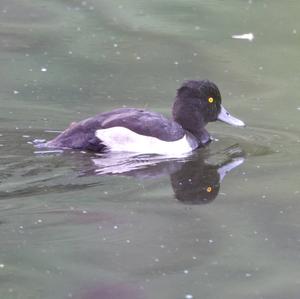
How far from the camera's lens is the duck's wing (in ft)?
29.1

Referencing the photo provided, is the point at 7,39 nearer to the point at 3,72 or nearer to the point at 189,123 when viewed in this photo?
the point at 3,72

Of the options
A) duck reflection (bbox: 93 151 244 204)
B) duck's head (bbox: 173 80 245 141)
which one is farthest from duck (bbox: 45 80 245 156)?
duck's head (bbox: 173 80 245 141)

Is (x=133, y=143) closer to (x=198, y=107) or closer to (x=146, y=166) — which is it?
(x=146, y=166)

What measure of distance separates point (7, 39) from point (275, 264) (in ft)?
24.0

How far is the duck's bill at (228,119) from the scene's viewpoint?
375 inches

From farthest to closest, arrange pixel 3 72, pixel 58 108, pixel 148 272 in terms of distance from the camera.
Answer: pixel 3 72 < pixel 58 108 < pixel 148 272

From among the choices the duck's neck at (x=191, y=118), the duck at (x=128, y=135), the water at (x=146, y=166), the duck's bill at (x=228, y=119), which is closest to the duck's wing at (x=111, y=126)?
the duck at (x=128, y=135)

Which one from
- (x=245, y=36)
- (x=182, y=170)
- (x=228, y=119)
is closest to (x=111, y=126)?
(x=182, y=170)

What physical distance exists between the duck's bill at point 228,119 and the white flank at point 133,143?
2.74 ft

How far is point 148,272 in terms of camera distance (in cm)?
627

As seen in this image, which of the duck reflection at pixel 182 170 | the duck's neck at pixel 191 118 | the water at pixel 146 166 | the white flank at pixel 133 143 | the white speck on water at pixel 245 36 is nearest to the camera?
the water at pixel 146 166

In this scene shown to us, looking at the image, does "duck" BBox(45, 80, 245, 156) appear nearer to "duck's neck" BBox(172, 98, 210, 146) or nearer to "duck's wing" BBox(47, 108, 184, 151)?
"duck's wing" BBox(47, 108, 184, 151)

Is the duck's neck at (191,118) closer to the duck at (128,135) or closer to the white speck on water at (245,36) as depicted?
the duck at (128,135)

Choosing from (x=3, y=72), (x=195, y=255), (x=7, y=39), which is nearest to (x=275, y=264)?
(x=195, y=255)
